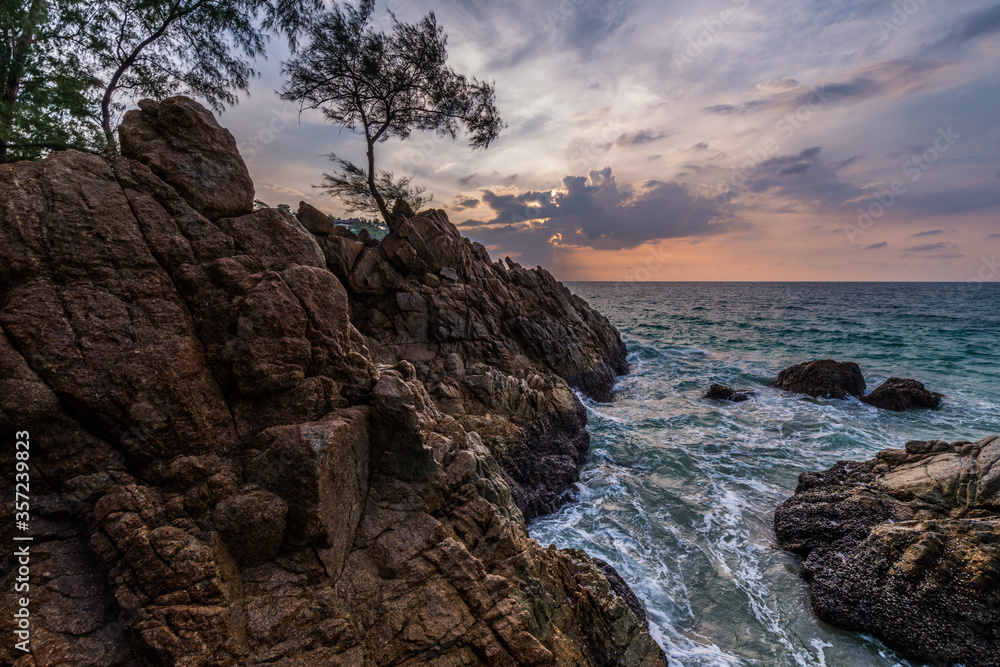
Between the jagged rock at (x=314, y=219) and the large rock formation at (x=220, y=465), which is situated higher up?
the jagged rock at (x=314, y=219)

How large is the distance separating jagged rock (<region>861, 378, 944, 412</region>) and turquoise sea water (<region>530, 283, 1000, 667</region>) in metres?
0.76

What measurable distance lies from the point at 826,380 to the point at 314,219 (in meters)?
30.7

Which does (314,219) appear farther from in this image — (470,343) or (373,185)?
(470,343)

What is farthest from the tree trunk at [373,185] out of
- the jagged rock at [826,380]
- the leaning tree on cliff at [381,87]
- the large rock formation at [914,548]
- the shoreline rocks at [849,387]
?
the jagged rock at [826,380]

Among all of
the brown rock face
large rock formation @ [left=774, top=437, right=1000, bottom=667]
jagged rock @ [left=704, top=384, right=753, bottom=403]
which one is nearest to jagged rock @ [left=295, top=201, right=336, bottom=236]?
the brown rock face

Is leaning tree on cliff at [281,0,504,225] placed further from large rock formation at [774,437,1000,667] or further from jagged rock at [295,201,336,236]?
large rock formation at [774,437,1000,667]

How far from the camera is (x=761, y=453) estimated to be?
17.0 m

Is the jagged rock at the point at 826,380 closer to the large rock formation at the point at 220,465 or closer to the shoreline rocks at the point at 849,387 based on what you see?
the shoreline rocks at the point at 849,387

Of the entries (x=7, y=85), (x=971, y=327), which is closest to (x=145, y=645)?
(x=7, y=85)

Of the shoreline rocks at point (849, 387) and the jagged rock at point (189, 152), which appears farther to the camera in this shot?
the shoreline rocks at point (849, 387)

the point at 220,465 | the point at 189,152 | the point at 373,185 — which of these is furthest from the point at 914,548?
the point at 373,185

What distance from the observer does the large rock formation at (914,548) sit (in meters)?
7.70

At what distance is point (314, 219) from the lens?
54.4 feet

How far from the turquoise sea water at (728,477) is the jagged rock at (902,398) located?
755 millimetres
